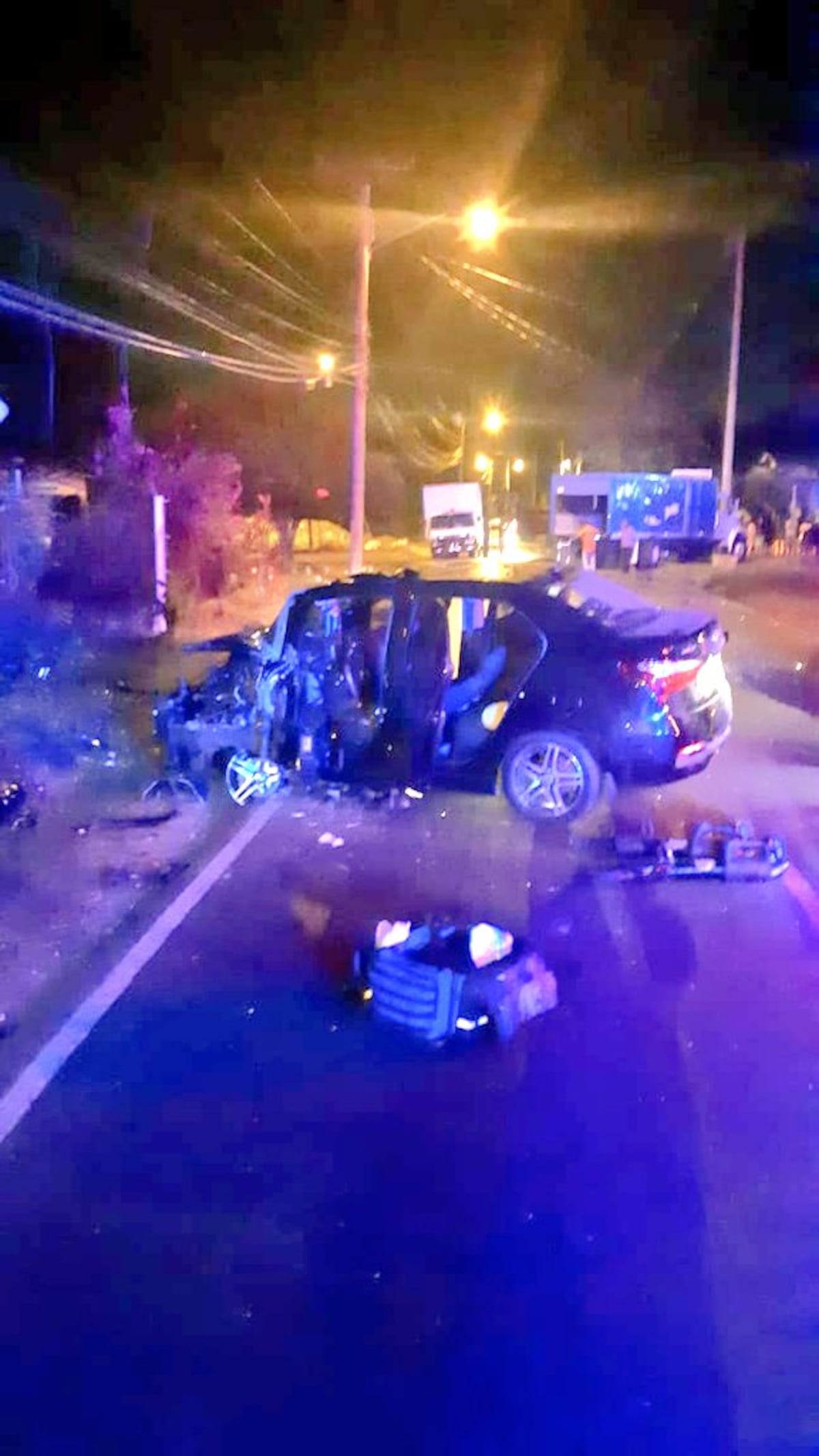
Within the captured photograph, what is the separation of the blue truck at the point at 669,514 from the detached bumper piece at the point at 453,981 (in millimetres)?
43347

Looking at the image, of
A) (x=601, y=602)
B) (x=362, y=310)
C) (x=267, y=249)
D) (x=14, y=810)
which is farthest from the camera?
(x=267, y=249)

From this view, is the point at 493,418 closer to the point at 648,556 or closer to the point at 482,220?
the point at 648,556

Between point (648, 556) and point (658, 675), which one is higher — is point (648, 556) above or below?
below

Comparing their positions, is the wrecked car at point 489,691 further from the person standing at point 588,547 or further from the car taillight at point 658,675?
the person standing at point 588,547

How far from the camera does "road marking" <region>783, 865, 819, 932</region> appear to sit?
8.72 metres

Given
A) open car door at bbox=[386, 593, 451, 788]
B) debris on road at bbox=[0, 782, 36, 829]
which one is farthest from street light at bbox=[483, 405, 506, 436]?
open car door at bbox=[386, 593, 451, 788]

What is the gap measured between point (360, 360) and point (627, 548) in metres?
20.5

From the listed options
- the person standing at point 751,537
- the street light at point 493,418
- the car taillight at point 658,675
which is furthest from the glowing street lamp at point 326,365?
the street light at point 493,418

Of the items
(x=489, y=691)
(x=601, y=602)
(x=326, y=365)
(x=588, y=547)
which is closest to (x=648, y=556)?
(x=588, y=547)

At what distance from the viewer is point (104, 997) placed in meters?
7.38

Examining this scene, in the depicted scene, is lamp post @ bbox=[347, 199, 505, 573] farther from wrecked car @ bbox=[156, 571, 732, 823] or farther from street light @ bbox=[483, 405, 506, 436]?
street light @ bbox=[483, 405, 506, 436]

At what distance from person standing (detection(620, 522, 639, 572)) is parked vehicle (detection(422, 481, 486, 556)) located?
11.3 m

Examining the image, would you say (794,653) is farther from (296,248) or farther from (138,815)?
(296,248)

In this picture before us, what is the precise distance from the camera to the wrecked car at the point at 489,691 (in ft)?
34.4
